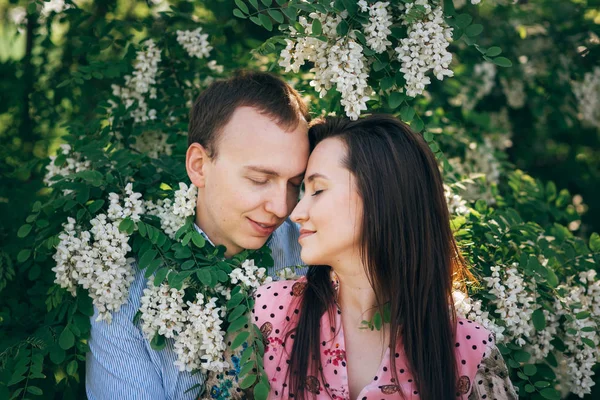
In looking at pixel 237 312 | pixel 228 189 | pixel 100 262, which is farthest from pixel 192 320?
pixel 228 189

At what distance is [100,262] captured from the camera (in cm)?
229

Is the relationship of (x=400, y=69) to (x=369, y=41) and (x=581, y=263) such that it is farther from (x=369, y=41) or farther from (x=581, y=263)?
(x=581, y=263)

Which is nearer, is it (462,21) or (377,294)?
(377,294)

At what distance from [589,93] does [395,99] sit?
2.04 metres

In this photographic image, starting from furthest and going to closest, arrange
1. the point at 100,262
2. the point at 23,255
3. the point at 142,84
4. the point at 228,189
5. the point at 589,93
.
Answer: the point at 589,93, the point at 142,84, the point at 23,255, the point at 228,189, the point at 100,262

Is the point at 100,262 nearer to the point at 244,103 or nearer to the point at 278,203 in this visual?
the point at 278,203

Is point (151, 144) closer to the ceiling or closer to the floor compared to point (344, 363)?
closer to the floor

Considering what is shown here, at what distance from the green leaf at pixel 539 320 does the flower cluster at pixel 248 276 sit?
100 cm

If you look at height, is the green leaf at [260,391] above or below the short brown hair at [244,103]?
below

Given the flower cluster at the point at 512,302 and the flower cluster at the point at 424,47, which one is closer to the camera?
the flower cluster at the point at 424,47

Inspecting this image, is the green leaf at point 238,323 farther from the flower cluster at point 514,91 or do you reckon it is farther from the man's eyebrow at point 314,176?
the flower cluster at point 514,91

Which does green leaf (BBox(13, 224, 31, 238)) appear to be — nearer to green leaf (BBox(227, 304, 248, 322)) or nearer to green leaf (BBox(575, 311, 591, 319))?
green leaf (BBox(227, 304, 248, 322))

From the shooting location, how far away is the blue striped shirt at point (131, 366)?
7.52 feet

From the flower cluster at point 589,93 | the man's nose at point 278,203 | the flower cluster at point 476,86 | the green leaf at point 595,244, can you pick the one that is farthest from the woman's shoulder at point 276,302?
the flower cluster at point 589,93
